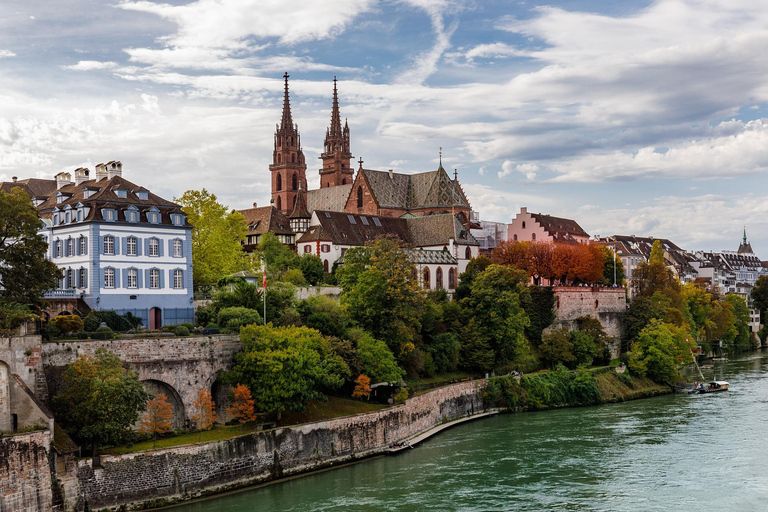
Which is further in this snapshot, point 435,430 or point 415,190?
point 415,190

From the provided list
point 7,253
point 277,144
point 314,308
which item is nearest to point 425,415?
point 314,308

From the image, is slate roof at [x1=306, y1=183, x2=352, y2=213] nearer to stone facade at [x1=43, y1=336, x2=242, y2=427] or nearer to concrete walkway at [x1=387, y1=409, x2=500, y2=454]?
concrete walkway at [x1=387, y1=409, x2=500, y2=454]

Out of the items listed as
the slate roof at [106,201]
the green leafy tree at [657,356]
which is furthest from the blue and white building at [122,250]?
the green leafy tree at [657,356]

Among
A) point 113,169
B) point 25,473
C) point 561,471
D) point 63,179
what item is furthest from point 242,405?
point 63,179

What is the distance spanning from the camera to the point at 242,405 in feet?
140

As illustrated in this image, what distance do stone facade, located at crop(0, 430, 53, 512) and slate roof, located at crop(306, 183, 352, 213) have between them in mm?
79785

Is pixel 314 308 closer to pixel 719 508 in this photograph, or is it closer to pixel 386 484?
pixel 386 484

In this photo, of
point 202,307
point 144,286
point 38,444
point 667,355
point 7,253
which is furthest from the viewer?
point 667,355

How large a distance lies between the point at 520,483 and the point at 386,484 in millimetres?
6422

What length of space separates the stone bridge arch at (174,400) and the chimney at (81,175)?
20.7 metres

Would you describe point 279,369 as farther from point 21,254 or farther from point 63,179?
point 63,179

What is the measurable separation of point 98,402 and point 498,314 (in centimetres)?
3888

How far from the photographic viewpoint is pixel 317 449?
43.8 metres

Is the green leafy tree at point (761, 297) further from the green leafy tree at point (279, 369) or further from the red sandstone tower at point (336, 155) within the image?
the green leafy tree at point (279, 369)
